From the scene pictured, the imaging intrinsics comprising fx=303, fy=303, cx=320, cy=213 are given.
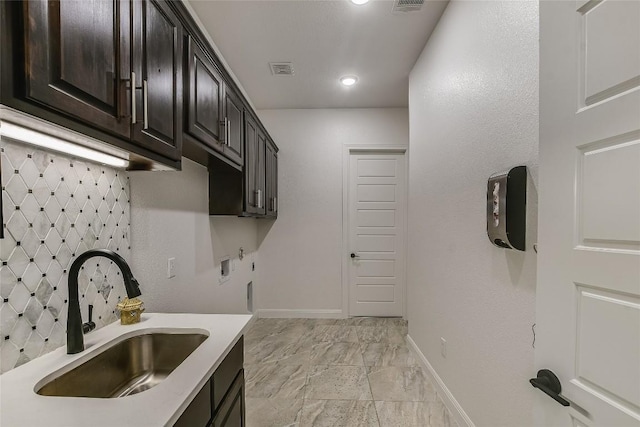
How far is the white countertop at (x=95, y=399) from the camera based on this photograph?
0.78 metres

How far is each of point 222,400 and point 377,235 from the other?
3.25 meters

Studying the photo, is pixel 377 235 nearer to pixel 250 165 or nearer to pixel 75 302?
pixel 250 165

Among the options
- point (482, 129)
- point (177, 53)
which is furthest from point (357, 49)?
point (177, 53)

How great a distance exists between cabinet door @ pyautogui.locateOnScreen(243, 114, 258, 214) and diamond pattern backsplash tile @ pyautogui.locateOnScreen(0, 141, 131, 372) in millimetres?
1233

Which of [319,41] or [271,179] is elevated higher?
[319,41]

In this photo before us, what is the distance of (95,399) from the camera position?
0.87 metres

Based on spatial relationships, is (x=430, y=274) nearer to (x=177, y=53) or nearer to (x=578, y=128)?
(x=578, y=128)

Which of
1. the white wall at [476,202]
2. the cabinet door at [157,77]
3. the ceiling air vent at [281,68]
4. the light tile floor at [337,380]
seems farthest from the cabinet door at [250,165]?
the white wall at [476,202]

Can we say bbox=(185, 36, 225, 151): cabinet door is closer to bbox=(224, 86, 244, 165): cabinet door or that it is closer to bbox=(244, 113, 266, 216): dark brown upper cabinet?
bbox=(224, 86, 244, 165): cabinet door

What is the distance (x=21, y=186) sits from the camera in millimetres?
1038

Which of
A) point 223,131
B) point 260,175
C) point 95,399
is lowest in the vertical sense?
point 95,399

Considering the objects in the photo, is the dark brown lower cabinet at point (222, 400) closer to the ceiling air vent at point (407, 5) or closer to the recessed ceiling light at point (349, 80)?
the ceiling air vent at point (407, 5)

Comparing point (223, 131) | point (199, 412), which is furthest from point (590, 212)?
point (223, 131)

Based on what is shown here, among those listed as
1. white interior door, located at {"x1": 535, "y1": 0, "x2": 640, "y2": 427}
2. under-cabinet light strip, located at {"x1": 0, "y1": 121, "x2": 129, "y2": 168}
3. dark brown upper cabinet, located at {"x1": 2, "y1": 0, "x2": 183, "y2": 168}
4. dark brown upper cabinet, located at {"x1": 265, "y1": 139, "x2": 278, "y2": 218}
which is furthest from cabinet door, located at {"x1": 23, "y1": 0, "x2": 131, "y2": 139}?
dark brown upper cabinet, located at {"x1": 265, "y1": 139, "x2": 278, "y2": 218}
